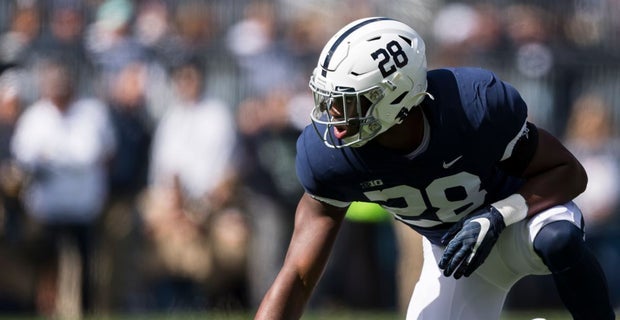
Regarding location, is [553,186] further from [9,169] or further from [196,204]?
[9,169]

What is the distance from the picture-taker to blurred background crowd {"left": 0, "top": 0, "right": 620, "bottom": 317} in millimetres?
9188

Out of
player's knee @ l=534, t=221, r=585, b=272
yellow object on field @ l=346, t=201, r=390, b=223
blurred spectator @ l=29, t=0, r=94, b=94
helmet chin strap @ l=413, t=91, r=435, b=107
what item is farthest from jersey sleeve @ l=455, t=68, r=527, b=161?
blurred spectator @ l=29, t=0, r=94, b=94

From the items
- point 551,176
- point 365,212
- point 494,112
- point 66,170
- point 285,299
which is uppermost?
point 494,112

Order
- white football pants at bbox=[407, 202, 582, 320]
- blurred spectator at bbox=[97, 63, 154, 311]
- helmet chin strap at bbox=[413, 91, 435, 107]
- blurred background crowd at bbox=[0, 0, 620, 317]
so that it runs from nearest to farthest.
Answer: helmet chin strap at bbox=[413, 91, 435, 107]
white football pants at bbox=[407, 202, 582, 320]
blurred background crowd at bbox=[0, 0, 620, 317]
blurred spectator at bbox=[97, 63, 154, 311]

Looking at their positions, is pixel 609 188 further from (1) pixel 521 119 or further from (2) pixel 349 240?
(1) pixel 521 119

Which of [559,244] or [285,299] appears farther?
[285,299]

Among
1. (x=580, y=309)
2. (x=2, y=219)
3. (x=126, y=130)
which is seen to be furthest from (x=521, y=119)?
(x=2, y=219)

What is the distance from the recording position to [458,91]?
4.68 metres

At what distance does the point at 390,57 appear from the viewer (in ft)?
14.9

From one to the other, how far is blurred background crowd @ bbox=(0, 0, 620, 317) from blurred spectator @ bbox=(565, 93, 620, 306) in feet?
0.05

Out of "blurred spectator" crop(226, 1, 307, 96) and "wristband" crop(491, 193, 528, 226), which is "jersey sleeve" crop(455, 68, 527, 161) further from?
"blurred spectator" crop(226, 1, 307, 96)

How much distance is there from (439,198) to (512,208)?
0.28 meters

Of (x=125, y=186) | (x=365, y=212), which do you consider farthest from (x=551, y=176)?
(x=125, y=186)

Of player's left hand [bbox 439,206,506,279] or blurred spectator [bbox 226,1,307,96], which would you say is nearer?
player's left hand [bbox 439,206,506,279]
